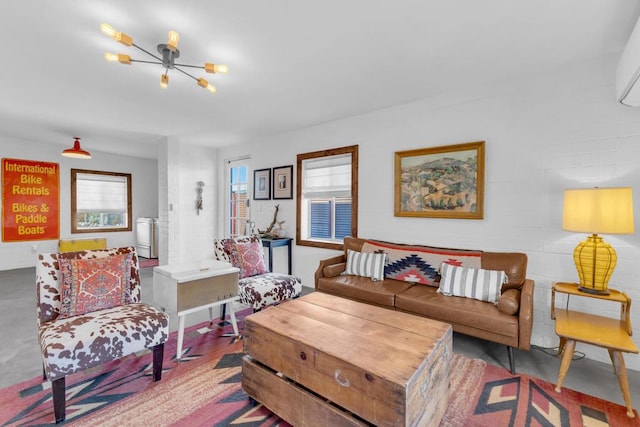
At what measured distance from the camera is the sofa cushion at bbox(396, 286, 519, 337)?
2178 mm

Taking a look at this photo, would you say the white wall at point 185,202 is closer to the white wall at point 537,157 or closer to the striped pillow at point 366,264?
the striped pillow at point 366,264

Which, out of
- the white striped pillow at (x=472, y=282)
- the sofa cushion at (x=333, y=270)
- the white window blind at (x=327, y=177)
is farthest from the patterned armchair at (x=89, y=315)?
the white window blind at (x=327, y=177)

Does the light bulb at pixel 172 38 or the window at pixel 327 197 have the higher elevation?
the light bulb at pixel 172 38

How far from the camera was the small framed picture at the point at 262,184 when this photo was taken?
4980 millimetres

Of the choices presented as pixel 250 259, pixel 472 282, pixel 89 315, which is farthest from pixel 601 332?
pixel 89 315

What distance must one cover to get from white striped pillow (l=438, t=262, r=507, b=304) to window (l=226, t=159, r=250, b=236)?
3.78 metres

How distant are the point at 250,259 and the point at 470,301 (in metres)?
2.17

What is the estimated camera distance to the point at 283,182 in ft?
15.6

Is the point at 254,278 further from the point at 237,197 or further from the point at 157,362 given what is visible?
the point at 237,197

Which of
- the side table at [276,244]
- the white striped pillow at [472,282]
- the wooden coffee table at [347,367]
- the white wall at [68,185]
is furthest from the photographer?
the white wall at [68,185]

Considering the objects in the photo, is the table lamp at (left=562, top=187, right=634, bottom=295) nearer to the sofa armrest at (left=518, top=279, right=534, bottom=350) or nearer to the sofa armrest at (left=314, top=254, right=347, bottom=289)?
the sofa armrest at (left=518, top=279, right=534, bottom=350)

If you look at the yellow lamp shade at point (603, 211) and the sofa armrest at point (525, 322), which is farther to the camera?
the sofa armrest at point (525, 322)

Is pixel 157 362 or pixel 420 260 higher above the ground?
pixel 420 260

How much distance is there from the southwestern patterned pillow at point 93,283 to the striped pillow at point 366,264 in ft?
7.15
